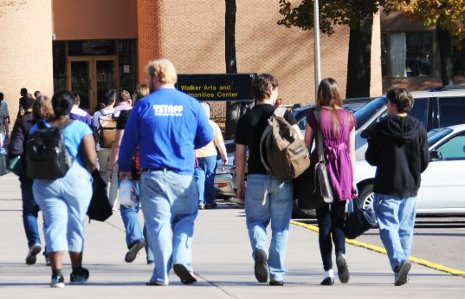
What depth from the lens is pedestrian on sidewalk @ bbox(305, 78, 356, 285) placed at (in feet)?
35.1

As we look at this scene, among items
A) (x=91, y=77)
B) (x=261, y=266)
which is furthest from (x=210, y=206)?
(x=91, y=77)

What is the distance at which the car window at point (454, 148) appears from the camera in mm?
17266

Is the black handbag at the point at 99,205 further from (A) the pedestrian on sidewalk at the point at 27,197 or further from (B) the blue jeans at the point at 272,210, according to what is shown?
(A) the pedestrian on sidewalk at the point at 27,197

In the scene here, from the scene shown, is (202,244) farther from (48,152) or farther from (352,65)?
(352,65)

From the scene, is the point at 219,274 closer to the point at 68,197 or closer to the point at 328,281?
the point at 328,281

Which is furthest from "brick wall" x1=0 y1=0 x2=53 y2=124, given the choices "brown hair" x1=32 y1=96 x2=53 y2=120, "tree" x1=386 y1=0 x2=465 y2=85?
"brown hair" x1=32 y1=96 x2=53 y2=120

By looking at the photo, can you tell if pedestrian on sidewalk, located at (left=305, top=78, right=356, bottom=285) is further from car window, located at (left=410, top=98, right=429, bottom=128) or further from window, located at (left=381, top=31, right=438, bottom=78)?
window, located at (left=381, top=31, right=438, bottom=78)

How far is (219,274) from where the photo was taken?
38.4 ft

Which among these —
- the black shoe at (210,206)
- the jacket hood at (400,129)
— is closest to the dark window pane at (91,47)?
the black shoe at (210,206)

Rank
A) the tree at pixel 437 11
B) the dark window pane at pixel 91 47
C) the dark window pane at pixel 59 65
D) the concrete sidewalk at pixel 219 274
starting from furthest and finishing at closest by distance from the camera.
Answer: the dark window pane at pixel 59 65, the dark window pane at pixel 91 47, the tree at pixel 437 11, the concrete sidewalk at pixel 219 274

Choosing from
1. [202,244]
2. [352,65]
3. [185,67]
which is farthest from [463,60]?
[202,244]

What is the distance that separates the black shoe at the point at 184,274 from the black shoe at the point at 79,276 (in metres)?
0.82
